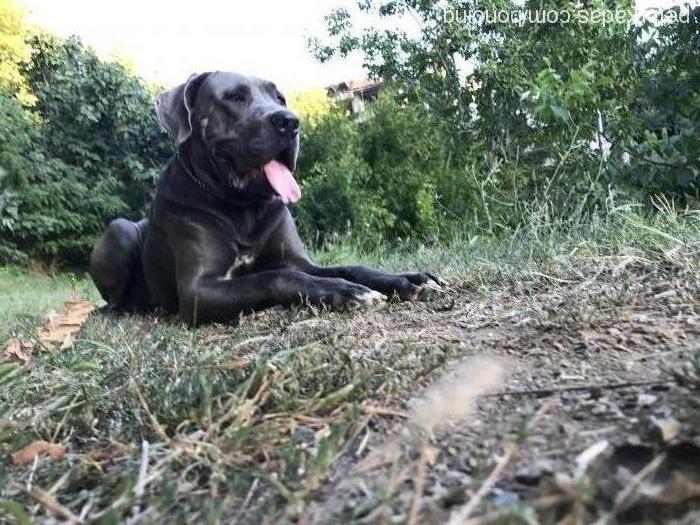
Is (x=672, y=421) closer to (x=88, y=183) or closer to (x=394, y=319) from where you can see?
(x=394, y=319)

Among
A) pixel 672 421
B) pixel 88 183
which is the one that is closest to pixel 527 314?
pixel 672 421

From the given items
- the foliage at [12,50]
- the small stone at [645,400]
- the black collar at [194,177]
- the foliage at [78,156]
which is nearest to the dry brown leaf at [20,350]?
the black collar at [194,177]

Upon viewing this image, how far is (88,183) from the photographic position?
14.3 metres

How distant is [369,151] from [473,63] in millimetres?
2273

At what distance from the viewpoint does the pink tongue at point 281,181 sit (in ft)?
12.1

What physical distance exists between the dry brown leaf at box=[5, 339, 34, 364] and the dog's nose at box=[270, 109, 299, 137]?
5.50ft

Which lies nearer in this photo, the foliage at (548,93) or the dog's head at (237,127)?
the dog's head at (237,127)

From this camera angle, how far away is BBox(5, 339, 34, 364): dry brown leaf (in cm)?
225

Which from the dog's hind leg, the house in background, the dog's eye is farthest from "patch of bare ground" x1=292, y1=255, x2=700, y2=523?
the house in background

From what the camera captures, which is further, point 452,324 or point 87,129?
point 87,129

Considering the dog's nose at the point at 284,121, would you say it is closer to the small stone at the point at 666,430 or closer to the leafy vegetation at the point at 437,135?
the leafy vegetation at the point at 437,135

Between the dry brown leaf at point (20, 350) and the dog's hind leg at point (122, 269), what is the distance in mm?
2104

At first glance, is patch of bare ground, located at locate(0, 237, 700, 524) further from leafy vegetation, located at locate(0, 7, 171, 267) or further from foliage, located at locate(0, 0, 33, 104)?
foliage, located at locate(0, 0, 33, 104)

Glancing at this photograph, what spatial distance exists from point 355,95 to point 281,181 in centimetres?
940
